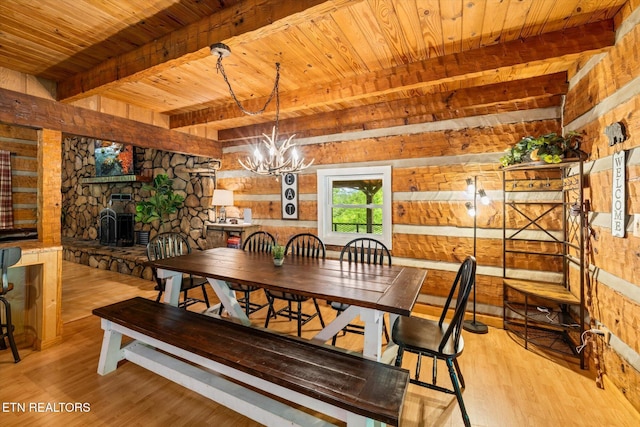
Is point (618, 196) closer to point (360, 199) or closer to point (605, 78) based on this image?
point (605, 78)

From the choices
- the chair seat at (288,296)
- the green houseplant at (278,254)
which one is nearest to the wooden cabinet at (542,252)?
the chair seat at (288,296)

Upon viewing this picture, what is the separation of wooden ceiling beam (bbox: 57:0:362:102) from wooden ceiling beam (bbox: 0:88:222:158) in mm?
367

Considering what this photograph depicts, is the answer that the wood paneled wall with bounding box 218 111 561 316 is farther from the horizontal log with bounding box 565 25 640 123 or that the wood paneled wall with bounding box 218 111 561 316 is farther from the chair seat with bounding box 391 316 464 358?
the chair seat with bounding box 391 316 464 358

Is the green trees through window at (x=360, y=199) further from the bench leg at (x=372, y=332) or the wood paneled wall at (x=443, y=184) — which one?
the bench leg at (x=372, y=332)

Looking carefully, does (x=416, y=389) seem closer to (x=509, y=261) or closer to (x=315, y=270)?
(x=315, y=270)

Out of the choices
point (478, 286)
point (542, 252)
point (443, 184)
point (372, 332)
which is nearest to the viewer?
point (372, 332)

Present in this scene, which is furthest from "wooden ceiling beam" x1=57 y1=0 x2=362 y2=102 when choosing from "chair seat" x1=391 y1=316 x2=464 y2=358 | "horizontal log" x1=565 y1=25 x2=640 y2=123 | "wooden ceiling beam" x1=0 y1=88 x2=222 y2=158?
"chair seat" x1=391 y1=316 x2=464 y2=358

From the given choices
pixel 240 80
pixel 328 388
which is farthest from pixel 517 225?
pixel 240 80

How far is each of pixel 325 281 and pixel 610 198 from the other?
2.21 metres

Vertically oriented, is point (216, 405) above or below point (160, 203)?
below

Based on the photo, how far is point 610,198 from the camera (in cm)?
209

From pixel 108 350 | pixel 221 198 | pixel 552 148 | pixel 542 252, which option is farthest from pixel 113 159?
pixel 542 252

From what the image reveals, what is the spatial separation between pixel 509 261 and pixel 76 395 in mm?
4122

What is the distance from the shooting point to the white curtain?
3578mm
